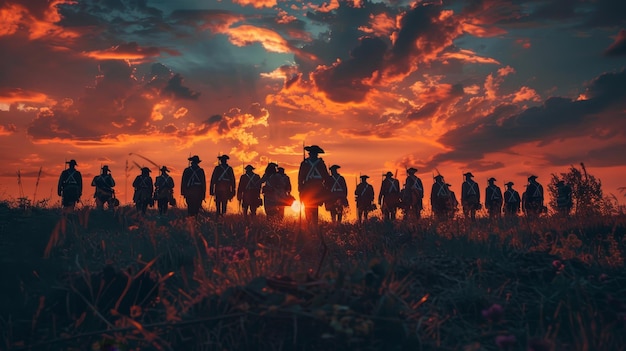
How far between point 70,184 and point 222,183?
17.5 ft

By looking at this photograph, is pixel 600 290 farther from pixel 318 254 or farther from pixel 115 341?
pixel 115 341

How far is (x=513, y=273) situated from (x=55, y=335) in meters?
4.68

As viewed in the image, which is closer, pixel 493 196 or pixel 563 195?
pixel 563 195

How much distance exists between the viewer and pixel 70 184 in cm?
2059

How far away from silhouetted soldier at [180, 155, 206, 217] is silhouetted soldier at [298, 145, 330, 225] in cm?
487

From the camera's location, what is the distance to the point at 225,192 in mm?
20219

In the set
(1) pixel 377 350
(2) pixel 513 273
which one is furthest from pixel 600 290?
(1) pixel 377 350

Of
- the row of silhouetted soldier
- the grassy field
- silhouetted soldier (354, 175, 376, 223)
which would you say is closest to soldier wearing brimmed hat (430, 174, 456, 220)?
the row of silhouetted soldier

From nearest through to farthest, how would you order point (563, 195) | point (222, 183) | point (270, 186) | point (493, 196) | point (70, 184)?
point (270, 186)
point (222, 183)
point (70, 184)
point (563, 195)
point (493, 196)

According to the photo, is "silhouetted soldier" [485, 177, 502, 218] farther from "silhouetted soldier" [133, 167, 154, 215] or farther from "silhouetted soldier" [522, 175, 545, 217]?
"silhouetted soldier" [133, 167, 154, 215]

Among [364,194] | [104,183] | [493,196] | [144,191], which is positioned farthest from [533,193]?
[104,183]

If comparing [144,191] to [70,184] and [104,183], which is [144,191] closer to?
[104,183]

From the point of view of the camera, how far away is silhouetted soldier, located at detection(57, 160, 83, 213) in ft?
67.5

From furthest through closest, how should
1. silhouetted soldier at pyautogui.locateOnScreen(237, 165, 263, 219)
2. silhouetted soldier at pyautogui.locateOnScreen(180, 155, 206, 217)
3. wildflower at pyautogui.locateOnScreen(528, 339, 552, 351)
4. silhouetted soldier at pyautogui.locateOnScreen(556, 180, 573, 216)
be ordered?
1. silhouetted soldier at pyautogui.locateOnScreen(556, 180, 573, 216)
2. silhouetted soldier at pyautogui.locateOnScreen(237, 165, 263, 219)
3. silhouetted soldier at pyautogui.locateOnScreen(180, 155, 206, 217)
4. wildflower at pyautogui.locateOnScreen(528, 339, 552, 351)
